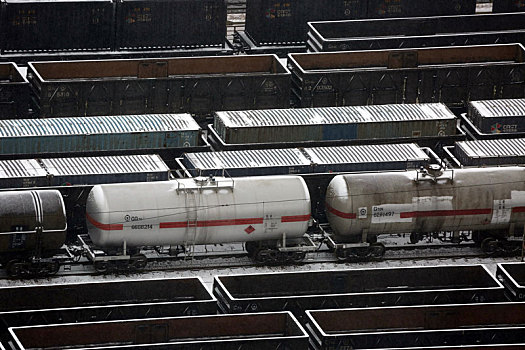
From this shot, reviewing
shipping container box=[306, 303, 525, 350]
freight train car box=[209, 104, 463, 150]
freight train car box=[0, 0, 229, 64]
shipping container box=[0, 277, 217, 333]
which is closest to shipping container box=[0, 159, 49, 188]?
shipping container box=[0, 277, 217, 333]

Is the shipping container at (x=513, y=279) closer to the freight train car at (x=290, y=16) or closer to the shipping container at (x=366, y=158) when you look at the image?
the shipping container at (x=366, y=158)

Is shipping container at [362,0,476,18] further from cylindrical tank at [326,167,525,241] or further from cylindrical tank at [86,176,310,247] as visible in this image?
cylindrical tank at [86,176,310,247]

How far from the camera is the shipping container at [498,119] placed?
78875 millimetres

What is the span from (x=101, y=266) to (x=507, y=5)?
39.3m

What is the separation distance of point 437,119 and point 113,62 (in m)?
16.9

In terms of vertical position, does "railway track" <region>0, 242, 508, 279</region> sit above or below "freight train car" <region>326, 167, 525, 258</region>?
below

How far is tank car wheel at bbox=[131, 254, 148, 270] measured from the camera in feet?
221

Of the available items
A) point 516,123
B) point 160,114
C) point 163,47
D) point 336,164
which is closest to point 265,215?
point 336,164

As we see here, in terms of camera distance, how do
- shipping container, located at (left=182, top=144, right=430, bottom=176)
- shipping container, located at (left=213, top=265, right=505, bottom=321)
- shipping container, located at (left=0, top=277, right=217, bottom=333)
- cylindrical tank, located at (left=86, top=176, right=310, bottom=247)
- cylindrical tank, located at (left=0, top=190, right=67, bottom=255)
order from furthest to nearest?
shipping container, located at (left=182, top=144, right=430, bottom=176), cylindrical tank, located at (left=86, top=176, right=310, bottom=247), cylindrical tank, located at (left=0, top=190, right=67, bottom=255), shipping container, located at (left=213, top=265, right=505, bottom=321), shipping container, located at (left=0, top=277, right=217, bottom=333)

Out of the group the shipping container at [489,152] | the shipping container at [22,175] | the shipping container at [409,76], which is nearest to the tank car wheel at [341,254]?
the shipping container at [489,152]

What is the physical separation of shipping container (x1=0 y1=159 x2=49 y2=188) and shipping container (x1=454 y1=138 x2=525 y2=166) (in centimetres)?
1915

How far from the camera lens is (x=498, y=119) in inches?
3105

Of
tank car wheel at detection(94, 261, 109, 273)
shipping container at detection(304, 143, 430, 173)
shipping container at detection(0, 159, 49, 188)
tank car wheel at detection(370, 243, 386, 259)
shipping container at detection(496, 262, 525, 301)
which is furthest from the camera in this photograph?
shipping container at detection(304, 143, 430, 173)

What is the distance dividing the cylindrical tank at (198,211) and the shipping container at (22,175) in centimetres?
358
